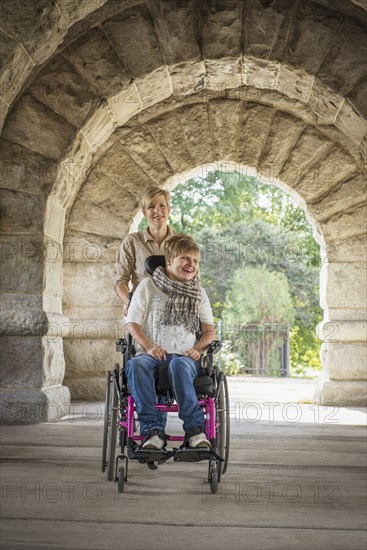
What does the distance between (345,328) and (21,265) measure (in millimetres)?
2687

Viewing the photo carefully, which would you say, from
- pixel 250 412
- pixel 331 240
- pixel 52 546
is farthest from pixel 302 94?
pixel 52 546

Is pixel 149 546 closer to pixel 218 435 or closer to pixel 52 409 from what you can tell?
pixel 218 435

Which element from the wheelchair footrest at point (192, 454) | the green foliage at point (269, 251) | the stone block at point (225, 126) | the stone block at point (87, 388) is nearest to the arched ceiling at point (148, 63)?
the stone block at point (225, 126)

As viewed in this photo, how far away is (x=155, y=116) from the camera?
6.04 metres

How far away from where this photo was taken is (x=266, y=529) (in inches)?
97.7

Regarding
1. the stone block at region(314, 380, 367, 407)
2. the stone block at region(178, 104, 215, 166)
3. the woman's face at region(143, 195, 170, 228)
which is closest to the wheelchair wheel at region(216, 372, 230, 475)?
the woman's face at region(143, 195, 170, 228)

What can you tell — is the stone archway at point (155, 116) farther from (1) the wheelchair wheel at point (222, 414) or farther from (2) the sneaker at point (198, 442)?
(2) the sneaker at point (198, 442)

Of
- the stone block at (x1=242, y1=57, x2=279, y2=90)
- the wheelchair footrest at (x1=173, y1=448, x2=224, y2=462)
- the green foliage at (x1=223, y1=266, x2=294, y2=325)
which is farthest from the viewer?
the green foliage at (x1=223, y1=266, x2=294, y2=325)

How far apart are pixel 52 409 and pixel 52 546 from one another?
284 centimetres

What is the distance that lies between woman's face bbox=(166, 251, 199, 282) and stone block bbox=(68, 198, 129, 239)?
3.26 meters

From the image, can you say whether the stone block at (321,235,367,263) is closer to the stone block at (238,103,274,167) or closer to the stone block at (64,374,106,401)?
the stone block at (238,103,274,167)

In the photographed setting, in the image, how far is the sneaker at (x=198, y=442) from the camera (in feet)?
9.12

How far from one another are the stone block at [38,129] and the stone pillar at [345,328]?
2.52m

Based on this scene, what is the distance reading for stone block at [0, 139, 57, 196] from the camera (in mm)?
4887
